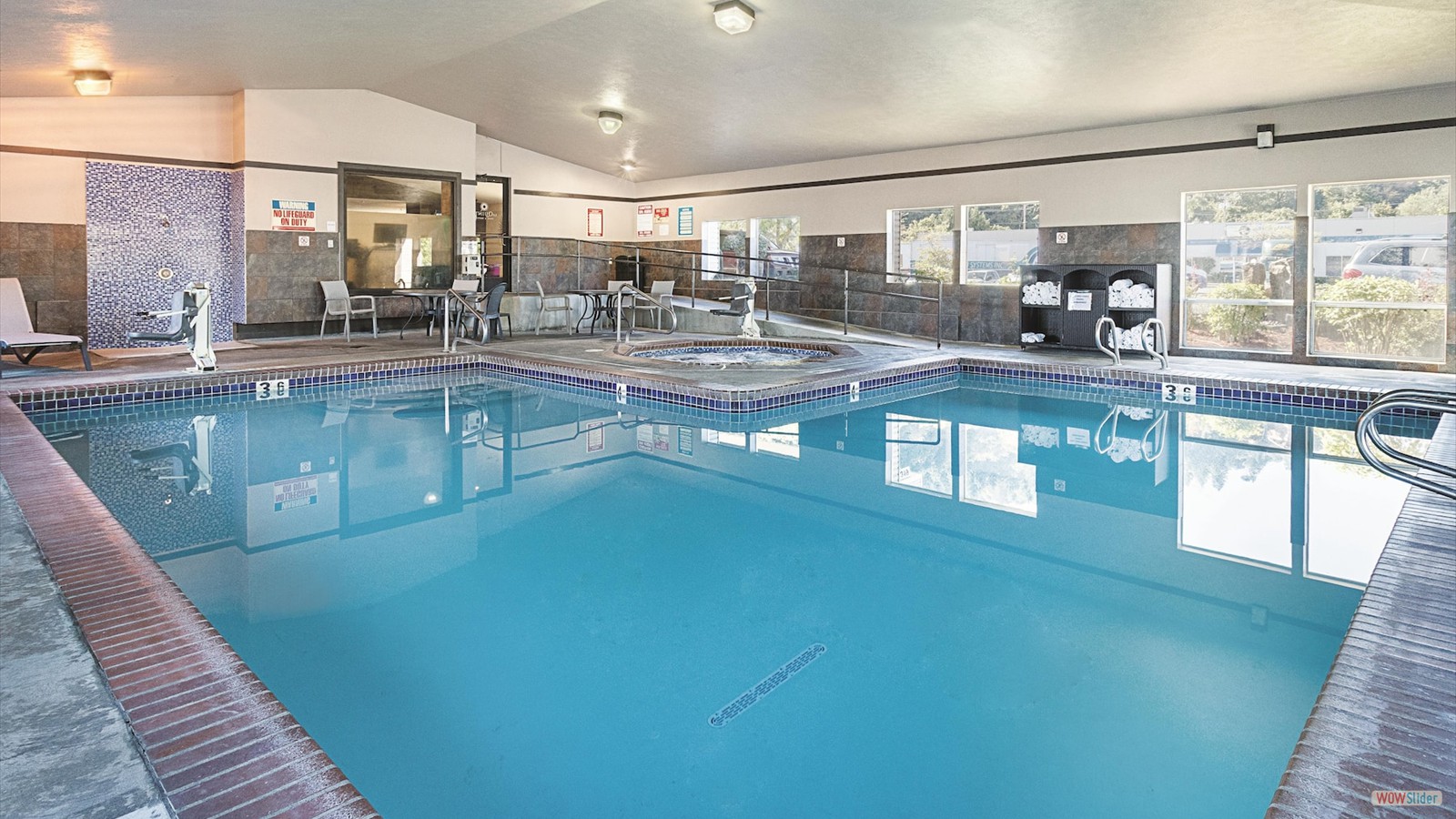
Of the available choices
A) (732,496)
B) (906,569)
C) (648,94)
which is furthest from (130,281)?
(906,569)

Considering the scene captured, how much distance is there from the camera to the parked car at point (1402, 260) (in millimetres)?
7551

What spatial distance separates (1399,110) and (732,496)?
24.3 feet

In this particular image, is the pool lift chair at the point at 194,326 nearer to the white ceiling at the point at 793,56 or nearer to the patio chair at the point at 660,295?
the white ceiling at the point at 793,56

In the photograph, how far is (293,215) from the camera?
10.1 meters

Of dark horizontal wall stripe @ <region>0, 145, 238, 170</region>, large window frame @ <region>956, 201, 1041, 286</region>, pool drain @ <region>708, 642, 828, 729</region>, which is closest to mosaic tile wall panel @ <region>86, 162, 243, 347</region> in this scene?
dark horizontal wall stripe @ <region>0, 145, 238, 170</region>

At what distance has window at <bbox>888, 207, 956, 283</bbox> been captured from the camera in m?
10.9

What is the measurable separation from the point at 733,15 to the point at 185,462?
17.1 ft

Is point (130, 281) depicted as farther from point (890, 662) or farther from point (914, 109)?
point (890, 662)

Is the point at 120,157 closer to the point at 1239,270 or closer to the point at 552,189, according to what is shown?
→ the point at 552,189

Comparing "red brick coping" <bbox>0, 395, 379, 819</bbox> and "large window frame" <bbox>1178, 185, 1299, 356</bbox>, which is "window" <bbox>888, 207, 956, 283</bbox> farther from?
"red brick coping" <bbox>0, 395, 379, 819</bbox>

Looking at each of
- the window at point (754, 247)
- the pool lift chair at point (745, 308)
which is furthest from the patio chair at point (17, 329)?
the window at point (754, 247)

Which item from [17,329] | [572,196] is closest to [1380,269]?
[572,196]

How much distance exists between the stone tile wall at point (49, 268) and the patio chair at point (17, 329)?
2.11 meters

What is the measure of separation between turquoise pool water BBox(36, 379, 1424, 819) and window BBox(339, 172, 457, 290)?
5942 millimetres
